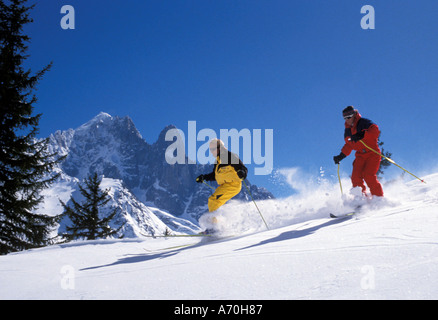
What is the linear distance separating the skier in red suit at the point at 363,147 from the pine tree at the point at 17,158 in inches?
401

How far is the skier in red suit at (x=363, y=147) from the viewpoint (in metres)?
6.28

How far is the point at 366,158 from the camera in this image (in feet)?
21.5

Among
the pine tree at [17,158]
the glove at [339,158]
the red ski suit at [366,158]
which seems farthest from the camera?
the pine tree at [17,158]

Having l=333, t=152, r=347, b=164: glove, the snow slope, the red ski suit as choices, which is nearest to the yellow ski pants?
l=333, t=152, r=347, b=164: glove

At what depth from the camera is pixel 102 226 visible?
20.0 metres

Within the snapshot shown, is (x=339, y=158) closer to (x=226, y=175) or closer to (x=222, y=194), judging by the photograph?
(x=226, y=175)

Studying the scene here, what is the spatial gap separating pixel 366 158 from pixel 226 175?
10.6ft

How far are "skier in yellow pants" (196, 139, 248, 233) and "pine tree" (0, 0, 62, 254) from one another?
721 cm

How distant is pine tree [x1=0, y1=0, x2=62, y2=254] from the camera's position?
10422 millimetres

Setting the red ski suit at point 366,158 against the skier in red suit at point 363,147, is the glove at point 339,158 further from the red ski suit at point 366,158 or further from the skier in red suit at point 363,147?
the red ski suit at point 366,158

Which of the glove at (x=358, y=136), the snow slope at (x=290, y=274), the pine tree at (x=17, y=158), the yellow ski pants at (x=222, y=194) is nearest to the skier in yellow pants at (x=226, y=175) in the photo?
the yellow ski pants at (x=222, y=194)

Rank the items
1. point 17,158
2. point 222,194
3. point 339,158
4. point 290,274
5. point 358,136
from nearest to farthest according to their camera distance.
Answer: point 290,274 → point 358,136 → point 222,194 → point 339,158 → point 17,158

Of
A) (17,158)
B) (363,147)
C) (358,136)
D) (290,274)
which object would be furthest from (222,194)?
(17,158)

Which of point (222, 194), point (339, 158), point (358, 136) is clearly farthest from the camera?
point (339, 158)
